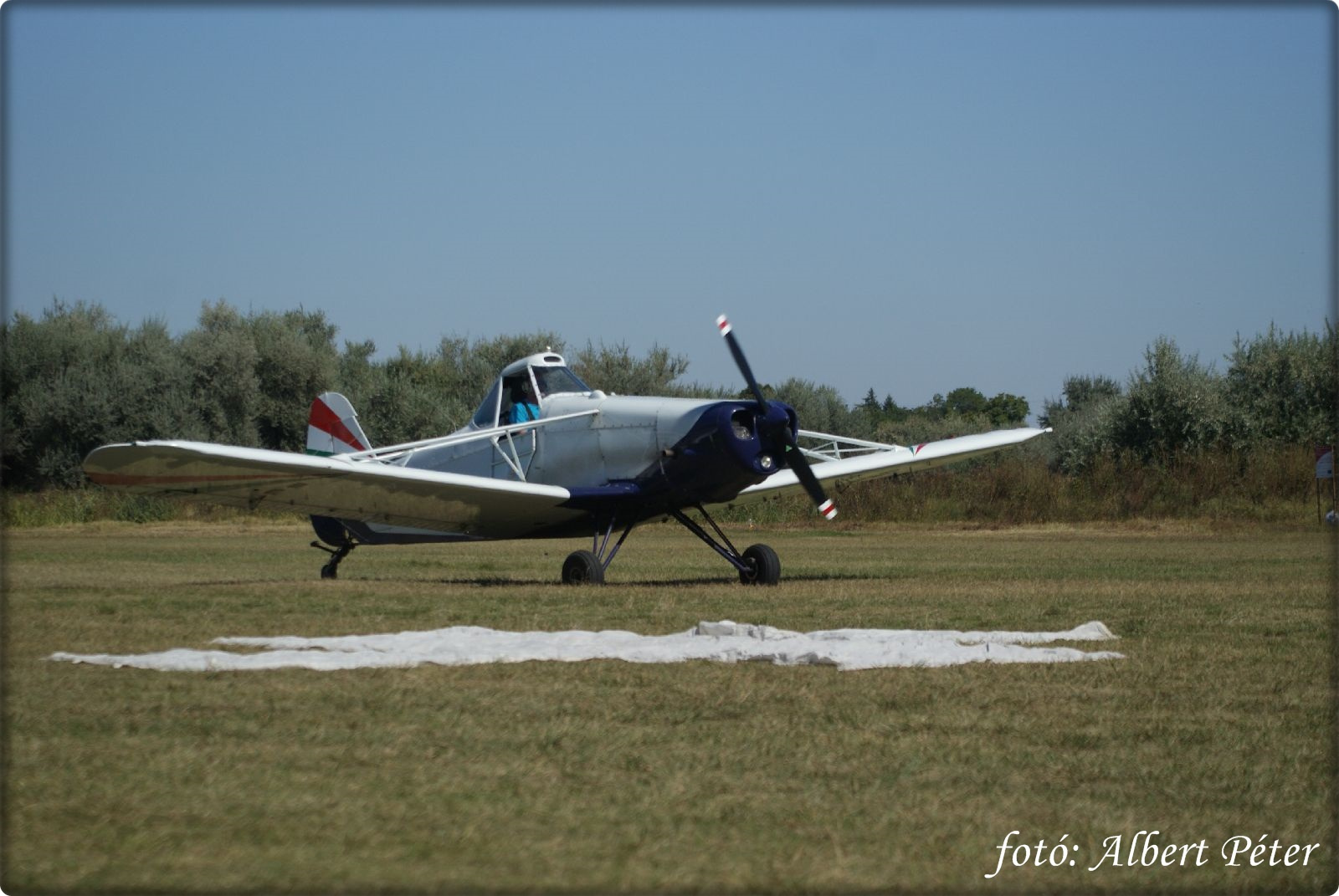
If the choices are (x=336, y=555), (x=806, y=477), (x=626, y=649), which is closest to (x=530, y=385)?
(x=336, y=555)

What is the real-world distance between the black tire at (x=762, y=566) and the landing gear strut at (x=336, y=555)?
541 cm

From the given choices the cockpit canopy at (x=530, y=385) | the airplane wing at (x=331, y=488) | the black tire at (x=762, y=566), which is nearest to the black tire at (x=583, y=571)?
the airplane wing at (x=331, y=488)

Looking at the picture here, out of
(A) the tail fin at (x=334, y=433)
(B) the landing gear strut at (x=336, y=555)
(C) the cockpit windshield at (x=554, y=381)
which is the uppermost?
(C) the cockpit windshield at (x=554, y=381)

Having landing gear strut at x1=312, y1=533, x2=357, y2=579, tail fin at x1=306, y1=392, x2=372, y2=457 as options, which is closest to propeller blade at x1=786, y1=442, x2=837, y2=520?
landing gear strut at x1=312, y1=533, x2=357, y2=579

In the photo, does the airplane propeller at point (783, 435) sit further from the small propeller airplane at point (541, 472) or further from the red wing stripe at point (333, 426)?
the red wing stripe at point (333, 426)

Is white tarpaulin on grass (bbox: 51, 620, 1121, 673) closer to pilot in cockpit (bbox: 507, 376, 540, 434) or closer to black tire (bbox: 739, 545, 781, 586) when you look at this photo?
black tire (bbox: 739, 545, 781, 586)

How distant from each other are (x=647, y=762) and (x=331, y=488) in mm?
9431

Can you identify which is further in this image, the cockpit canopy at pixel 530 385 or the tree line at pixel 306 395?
the tree line at pixel 306 395

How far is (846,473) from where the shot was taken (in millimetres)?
18344

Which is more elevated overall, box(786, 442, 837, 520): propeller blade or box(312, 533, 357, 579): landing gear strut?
box(786, 442, 837, 520): propeller blade

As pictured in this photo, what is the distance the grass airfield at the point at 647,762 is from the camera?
449 cm

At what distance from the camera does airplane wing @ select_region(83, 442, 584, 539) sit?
12773mm

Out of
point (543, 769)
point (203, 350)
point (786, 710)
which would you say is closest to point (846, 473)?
point (786, 710)

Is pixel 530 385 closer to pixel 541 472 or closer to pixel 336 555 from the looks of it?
pixel 541 472
